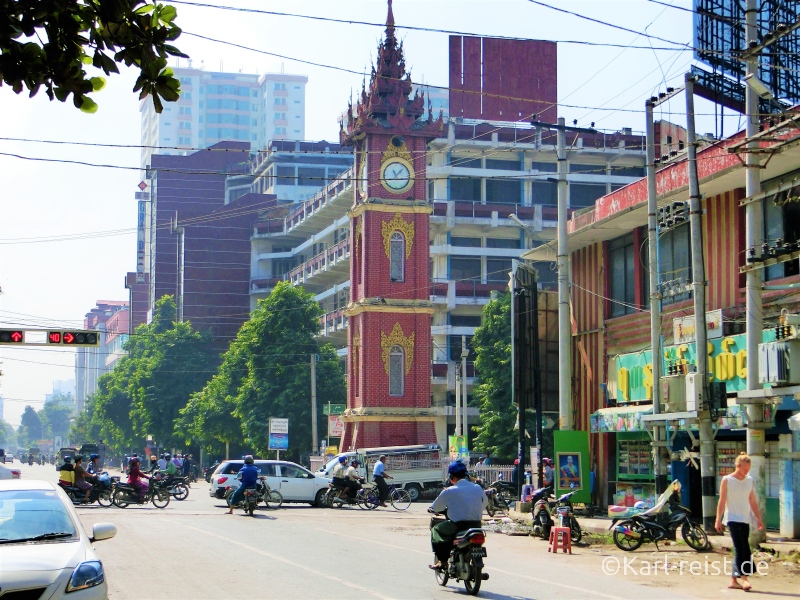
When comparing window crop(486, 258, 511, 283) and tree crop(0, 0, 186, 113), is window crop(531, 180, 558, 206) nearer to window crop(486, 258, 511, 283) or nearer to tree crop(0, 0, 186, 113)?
window crop(486, 258, 511, 283)

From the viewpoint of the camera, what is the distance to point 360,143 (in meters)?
55.4

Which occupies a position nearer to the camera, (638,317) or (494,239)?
(638,317)

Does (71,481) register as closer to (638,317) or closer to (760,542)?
(638,317)

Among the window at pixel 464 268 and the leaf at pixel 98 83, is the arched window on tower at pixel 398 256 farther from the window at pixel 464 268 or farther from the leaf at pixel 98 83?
the leaf at pixel 98 83

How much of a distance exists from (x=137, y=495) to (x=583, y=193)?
47.5m

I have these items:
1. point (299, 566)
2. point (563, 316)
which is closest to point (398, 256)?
point (563, 316)

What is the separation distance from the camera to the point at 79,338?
34.0 metres

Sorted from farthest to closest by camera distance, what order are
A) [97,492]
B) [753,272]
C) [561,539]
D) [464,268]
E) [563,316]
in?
[464,268]
[97,492]
[563,316]
[561,539]
[753,272]

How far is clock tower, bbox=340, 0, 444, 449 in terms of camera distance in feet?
178

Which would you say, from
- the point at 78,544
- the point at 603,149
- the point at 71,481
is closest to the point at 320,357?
the point at 603,149

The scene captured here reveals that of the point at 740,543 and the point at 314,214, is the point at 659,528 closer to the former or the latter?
A: the point at 740,543

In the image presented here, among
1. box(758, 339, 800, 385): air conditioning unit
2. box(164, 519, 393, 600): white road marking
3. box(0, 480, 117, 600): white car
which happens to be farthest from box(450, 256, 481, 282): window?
box(0, 480, 117, 600): white car

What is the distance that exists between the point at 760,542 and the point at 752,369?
2909mm

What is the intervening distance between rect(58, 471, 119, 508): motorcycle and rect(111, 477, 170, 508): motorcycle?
261mm
